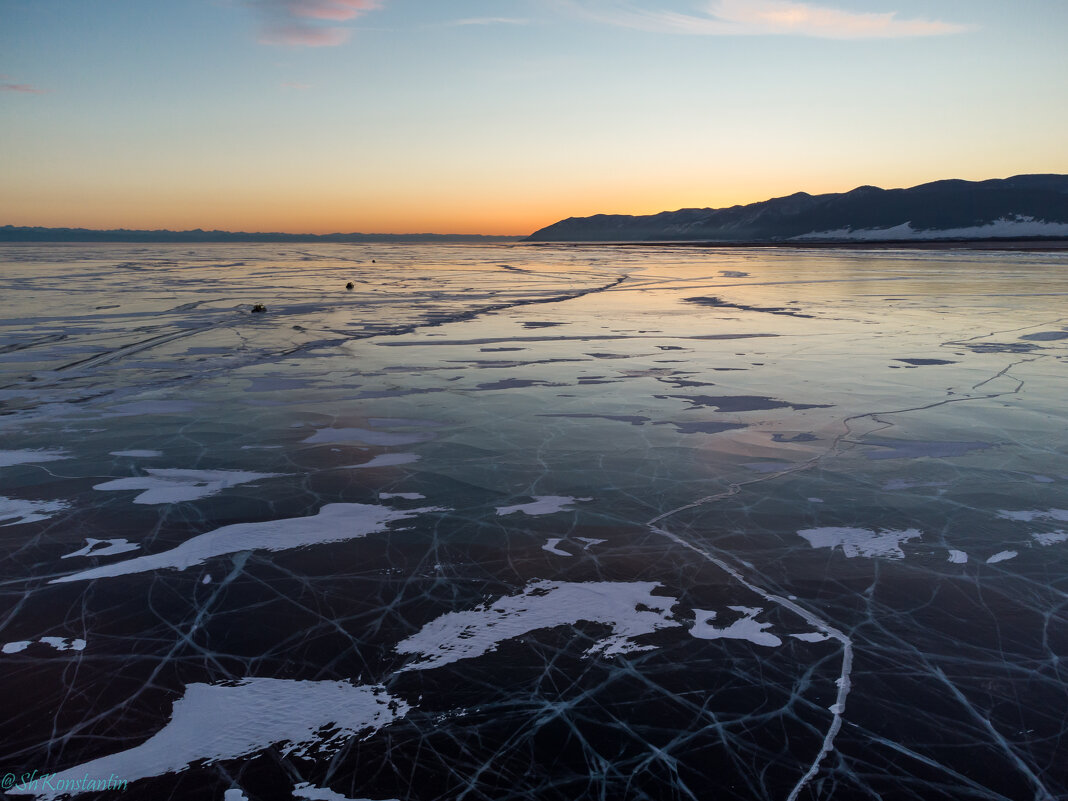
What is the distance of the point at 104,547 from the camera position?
342 centimetres

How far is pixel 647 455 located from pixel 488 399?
2.19 meters

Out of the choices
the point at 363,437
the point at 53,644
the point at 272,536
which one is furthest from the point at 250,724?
the point at 363,437

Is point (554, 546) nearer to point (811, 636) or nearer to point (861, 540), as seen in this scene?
point (811, 636)

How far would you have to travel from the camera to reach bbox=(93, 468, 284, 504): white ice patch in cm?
407

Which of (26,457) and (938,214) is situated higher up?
(938,214)

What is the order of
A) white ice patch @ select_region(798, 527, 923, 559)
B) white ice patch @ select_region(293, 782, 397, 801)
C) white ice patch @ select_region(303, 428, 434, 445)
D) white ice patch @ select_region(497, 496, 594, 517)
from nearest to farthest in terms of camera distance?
white ice patch @ select_region(293, 782, 397, 801)
white ice patch @ select_region(798, 527, 923, 559)
white ice patch @ select_region(497, 496, 594, 517)
white ice patch @ select_region(303, 428, 434, 445)

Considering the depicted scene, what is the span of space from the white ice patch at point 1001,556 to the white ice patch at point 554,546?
212 cm

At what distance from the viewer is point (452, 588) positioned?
302 cm

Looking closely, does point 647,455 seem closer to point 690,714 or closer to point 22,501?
point 690,714

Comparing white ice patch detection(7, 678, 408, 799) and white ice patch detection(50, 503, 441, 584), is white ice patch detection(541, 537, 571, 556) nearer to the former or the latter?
white ice patch detection(50, 503, 441, 584)

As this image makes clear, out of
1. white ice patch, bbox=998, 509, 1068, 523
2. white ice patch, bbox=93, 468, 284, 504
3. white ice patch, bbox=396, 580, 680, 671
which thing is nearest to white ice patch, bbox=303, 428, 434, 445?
white ice patch, bbox=93, 468, 284, 504

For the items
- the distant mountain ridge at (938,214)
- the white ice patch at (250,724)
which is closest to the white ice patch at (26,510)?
the white ice patch at (250,724)

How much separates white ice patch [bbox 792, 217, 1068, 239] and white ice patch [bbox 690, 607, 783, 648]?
14394cm

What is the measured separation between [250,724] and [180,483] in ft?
8.53
